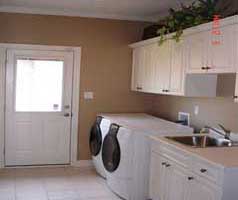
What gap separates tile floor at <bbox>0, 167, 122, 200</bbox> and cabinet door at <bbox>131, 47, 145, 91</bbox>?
1507 millimetres

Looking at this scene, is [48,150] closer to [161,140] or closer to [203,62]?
[161,140]

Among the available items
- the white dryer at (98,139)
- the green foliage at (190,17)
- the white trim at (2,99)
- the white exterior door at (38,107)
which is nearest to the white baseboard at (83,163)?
the white exterior door at (38,107)

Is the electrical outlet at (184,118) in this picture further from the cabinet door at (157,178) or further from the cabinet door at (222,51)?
the cabinet door at (222,51)

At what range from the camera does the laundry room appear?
3.64 m

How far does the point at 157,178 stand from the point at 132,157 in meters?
0.48

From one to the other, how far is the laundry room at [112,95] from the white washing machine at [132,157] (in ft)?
0.04

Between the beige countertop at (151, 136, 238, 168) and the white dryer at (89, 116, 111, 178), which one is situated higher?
the beige countertop at (151, 136, 238, 168)

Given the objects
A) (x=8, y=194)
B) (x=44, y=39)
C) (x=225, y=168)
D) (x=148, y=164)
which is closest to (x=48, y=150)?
(x=8, y=194)

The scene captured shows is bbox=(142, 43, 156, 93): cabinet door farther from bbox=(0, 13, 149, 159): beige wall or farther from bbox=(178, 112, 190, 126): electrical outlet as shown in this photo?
bbox=(0, 13, 149, 159): beige wall

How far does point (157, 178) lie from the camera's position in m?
3.63

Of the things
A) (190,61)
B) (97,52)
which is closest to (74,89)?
(97,52)

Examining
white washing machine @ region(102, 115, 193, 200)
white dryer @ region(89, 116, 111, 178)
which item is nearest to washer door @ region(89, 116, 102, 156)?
white dryer @ region(89, 116, 111, 178)

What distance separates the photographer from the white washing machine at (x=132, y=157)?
4.00 m

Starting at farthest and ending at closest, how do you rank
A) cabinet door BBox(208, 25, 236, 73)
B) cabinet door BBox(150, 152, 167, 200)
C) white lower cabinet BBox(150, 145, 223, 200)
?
cabinet door BBox(150, 152, 167, 200)
cabinet door BBox(208, 25, 236, 73)
white lower cabinet BBox(150, 145, 223, 200)
